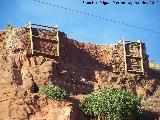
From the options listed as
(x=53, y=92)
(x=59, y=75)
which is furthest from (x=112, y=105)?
(x=59, y=75)

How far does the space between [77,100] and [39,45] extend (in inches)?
221

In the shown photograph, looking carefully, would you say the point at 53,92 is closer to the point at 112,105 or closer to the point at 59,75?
the point at 59,75

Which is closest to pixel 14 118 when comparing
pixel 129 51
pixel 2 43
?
pixel 2 43

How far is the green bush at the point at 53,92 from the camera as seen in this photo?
35191mm

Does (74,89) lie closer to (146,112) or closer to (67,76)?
(67,76)

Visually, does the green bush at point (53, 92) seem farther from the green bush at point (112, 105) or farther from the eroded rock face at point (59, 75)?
the green bush at point (112, 105)

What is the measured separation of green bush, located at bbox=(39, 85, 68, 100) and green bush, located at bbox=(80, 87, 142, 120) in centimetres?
149

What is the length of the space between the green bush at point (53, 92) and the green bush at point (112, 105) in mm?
1493

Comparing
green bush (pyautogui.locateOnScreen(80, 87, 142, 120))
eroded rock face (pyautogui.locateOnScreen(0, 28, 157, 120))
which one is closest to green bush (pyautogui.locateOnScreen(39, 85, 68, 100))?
eroded rock face (pyautogui.locateOnScreen(0, 28, 157, 120))

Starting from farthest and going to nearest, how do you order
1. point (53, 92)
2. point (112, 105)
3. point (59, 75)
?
point (59, 75) < point (53, 92) < point (112, 105)

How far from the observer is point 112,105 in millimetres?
34969

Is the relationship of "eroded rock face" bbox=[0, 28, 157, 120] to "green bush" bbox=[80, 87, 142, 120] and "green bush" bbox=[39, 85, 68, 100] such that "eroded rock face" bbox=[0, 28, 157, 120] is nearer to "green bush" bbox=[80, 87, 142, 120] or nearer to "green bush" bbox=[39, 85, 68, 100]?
"green bush" bbox=[39, 85, 68, 100]

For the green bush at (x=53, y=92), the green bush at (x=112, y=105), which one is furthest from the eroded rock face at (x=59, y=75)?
the green bush at (x=112, y=105)

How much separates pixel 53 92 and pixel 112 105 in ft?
12.8
